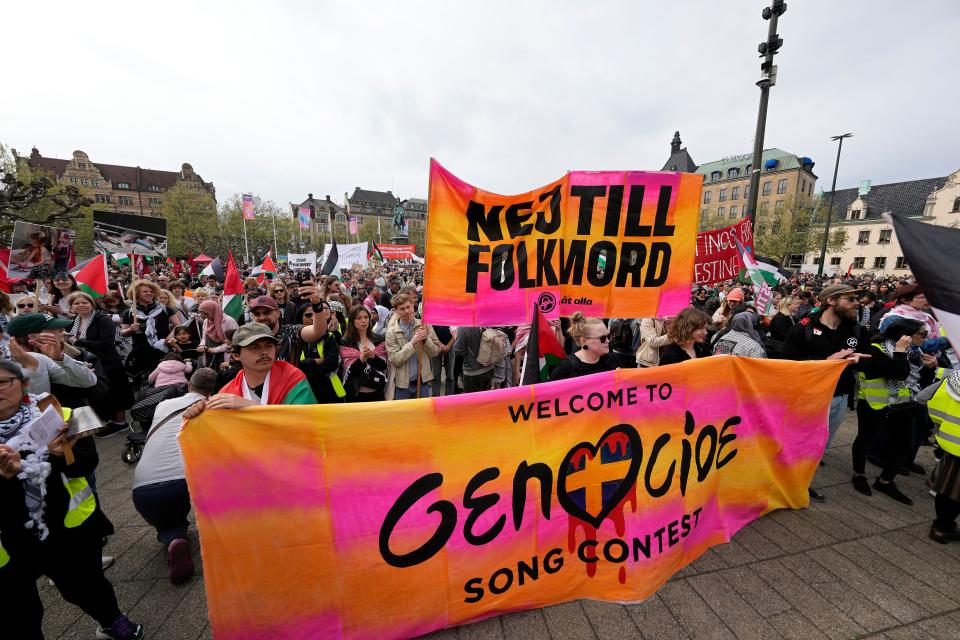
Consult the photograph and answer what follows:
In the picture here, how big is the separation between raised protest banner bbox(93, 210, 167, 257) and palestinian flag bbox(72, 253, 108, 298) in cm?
98

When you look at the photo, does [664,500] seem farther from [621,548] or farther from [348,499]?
[348,499]

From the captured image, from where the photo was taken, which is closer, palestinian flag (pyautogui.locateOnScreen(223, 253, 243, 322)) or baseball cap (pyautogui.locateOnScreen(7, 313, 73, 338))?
baseball cap (pyautogui.locateOnScreen(7, 313, 73, 338))

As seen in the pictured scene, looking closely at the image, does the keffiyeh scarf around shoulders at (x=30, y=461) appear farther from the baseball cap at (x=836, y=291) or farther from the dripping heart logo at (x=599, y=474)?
the baseball cap at (x=836, y=291)

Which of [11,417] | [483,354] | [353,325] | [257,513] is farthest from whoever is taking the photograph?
[483,354]

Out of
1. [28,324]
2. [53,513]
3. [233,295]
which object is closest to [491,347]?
[53,513]

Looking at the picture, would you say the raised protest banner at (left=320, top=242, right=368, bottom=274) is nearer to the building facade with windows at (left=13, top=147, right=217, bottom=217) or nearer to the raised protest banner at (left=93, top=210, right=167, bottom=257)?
the raised protest banner at (left=93, top=210, right=167, bottom=257)

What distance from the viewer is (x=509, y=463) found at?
244cm

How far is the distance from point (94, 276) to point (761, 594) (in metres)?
10.6

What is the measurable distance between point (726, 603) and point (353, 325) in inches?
171

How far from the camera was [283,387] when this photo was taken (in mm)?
2734

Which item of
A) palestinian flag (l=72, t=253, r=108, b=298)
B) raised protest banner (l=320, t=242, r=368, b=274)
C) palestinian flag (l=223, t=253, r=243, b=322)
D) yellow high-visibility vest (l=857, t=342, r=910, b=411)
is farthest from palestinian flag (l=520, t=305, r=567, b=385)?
raised protest banner (l=320, t=242, r=368, b=274)

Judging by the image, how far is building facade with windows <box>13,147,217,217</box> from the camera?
231 feet

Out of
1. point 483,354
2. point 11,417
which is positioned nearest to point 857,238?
point 483,354

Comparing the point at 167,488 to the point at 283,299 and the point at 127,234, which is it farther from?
the point at 127,234
